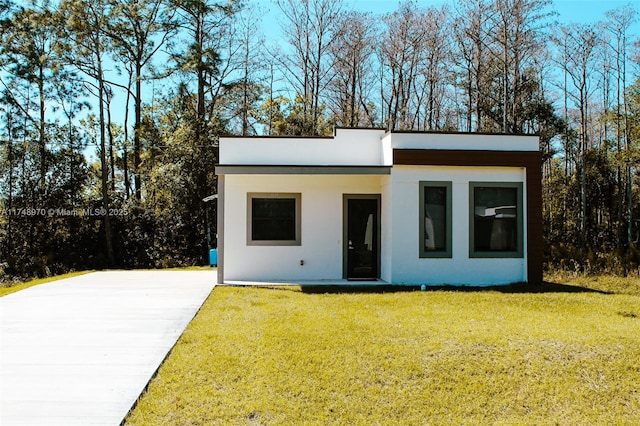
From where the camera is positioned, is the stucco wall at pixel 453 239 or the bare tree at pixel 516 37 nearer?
the stucco wall at pixel 453 239

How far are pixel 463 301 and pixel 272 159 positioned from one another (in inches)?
197

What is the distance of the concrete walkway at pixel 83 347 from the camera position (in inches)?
153

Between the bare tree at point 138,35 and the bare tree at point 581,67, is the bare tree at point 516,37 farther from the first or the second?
the bare tree at point 138,35

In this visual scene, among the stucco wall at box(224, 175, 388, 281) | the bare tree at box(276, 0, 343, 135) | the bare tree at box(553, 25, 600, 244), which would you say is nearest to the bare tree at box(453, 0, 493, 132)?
the bare tree at box(553, 25, 600, 244)

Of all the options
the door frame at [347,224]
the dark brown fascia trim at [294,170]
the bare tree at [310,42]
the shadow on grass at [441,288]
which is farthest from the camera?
the bare tree at [310,42]

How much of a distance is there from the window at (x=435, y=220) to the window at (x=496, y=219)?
1.70 feet

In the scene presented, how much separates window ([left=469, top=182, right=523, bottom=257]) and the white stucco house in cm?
2

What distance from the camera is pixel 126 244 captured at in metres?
18.3

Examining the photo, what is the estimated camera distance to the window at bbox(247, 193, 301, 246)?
10.8 metres

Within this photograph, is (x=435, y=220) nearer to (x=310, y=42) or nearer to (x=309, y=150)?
(x=309, y=150)

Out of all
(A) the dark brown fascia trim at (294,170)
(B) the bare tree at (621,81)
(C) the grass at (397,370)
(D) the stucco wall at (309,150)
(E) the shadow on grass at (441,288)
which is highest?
(B) the bare tree at (621,81)

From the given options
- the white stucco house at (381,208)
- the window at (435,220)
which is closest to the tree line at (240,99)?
the white stucco house at (381,208)

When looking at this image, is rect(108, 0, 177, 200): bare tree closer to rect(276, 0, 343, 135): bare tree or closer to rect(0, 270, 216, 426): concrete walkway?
rect(276, 0, 343, 135): bare tree

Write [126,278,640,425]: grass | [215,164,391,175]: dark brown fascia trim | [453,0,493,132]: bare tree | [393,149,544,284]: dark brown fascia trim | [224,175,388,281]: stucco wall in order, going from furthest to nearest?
[453,0,493,132]: bare tree
[224,175,388,281]: stucco wall
[393,149,544,284]: dark brown fascia trim
[215,164,391,175]: dark brown fascia trim
[126,278,640,425]: grass
